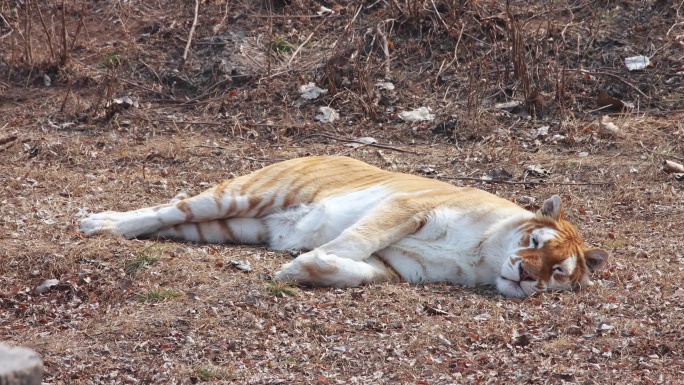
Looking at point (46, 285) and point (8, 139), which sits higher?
point (46, 285)

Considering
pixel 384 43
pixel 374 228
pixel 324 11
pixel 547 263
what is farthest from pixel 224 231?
pixel 324 11

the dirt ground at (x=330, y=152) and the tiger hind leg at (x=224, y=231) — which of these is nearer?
the dirt ground at (x=330, y=152)

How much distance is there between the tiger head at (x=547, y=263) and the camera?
549 cm

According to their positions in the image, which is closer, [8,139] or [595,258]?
[595,258]

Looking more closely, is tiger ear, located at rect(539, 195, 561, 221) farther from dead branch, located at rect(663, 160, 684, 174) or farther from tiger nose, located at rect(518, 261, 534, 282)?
dead branch, located at rect(663, 160, 684, 174)

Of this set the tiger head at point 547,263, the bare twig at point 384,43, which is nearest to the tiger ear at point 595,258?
the tiger head at point 547,263

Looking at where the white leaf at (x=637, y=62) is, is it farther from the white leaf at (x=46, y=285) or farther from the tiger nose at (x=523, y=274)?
the white leaf at (x=46, y=285)

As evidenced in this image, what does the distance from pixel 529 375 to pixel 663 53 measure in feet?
22.0

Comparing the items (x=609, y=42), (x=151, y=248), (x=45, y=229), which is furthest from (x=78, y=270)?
(x=609, y=42)

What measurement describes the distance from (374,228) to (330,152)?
3106 mm

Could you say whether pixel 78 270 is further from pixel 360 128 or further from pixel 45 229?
pixel 360 128

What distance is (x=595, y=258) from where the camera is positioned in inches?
221

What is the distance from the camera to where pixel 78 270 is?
5445 millimetres

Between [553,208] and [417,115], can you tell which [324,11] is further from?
[553,208]
